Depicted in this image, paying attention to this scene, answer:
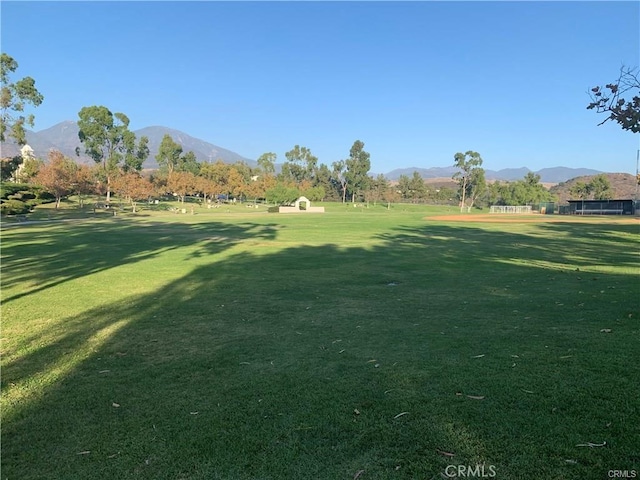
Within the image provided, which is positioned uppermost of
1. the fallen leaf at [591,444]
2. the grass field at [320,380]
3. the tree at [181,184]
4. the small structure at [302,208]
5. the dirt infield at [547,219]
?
the tree at [181,184]

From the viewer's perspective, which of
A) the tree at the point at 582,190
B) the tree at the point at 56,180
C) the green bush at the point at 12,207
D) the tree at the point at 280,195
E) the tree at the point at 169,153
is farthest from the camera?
the tree at the point at 169,153

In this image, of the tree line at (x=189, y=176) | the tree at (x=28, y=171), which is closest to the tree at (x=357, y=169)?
the tree line at (x=189, y=176)

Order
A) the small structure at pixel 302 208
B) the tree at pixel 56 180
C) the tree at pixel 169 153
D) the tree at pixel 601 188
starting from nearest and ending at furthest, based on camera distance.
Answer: the tree at pixel 56 180
the small structure at pixel 302 208
the tree at pixel 601 188
the tree at pixel 169 153

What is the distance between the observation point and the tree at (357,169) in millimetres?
127562

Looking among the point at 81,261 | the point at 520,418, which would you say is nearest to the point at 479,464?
the point at 520,418

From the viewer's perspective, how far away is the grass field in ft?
10.8

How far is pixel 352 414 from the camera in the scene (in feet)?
13.0

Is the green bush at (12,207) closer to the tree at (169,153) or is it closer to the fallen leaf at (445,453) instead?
the fallen leaf at (445,453)

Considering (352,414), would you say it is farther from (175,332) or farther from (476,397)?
(175,332)

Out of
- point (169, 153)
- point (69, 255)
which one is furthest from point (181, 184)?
point (69, 255)

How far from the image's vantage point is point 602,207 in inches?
2908

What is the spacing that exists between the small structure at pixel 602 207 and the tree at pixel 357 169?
5941 centimetres

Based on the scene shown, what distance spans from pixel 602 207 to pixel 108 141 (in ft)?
312

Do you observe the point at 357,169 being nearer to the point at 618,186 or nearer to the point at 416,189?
the point at 416,189
